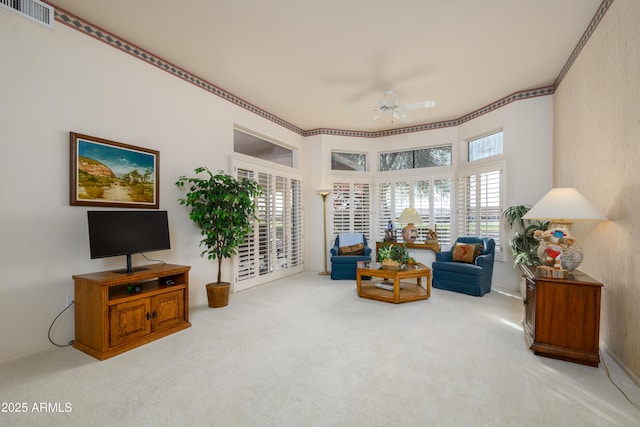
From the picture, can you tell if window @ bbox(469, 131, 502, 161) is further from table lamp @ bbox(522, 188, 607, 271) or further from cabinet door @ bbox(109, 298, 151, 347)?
cabinet door @ bbox(109, 298, 151, 347)

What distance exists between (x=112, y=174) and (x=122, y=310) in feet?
4.86

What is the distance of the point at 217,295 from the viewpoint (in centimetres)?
402

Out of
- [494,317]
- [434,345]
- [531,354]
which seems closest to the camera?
[531,354]

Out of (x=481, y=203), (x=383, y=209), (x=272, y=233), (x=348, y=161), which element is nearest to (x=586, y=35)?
(x=481, y=203)

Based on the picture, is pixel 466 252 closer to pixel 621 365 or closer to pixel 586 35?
pixel 621 365

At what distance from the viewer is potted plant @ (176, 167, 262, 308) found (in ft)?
12.6

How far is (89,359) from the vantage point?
2.59m

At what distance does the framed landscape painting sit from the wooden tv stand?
809 millimetres

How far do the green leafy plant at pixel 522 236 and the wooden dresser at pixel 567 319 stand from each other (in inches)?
65.9

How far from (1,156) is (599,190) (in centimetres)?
561

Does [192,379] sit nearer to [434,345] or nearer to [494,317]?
[434,345]

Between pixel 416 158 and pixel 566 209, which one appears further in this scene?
pixel 416 158

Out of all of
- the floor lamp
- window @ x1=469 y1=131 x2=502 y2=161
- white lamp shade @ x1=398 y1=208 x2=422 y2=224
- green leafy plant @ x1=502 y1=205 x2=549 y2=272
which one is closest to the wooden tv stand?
the floor lamp

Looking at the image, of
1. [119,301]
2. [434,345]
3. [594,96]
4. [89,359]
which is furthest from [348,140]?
[89,359]
